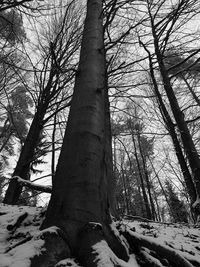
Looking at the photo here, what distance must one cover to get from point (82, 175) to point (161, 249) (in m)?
0.61

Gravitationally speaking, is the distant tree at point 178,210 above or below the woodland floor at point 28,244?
above

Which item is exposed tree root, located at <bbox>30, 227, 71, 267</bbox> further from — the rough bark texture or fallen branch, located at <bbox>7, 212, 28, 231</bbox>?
the rough bark texture

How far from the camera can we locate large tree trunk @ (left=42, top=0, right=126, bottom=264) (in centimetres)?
90

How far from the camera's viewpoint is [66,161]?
109 centimetres

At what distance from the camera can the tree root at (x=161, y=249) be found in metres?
1.06

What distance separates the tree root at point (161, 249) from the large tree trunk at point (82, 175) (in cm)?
22

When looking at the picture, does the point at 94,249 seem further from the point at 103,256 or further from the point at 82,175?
the point at 82,175

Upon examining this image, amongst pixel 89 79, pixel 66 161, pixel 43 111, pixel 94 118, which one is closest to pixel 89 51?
pixel 89 79

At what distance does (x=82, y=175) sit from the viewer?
3.27 ft

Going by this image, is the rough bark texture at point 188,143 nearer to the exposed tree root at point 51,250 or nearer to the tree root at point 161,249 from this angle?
the tree root at point 161,249

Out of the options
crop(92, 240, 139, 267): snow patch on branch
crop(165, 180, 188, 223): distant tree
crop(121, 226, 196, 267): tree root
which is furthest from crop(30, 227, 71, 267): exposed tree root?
crop(165, 180, 188, 223): distant tree

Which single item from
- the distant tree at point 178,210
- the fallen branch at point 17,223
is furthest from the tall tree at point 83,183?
the distant tree at point 178,210

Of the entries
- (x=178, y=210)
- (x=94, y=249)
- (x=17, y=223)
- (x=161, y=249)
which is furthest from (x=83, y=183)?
(x=178, y=210)

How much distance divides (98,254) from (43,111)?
3487mm
